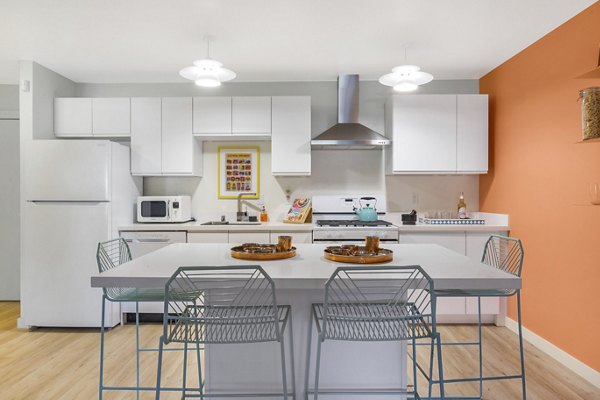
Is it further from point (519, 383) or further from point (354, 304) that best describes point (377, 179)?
point (354, 304)

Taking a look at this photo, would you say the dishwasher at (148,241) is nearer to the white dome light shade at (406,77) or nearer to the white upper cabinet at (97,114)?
the white upper cabinet at (97,114)

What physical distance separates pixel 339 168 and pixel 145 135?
6.72 ft

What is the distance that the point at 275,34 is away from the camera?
3.16m

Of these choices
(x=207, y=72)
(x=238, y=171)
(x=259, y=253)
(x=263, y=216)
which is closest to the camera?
(x=259, y=253)

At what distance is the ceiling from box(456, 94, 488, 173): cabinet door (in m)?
0.36

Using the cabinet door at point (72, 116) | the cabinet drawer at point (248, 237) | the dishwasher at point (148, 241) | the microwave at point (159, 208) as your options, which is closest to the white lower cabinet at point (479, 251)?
the cabinet drawer at point (248, 237)

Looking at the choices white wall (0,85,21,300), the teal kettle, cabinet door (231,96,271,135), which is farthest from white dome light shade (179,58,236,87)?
white wall (0,85,21,300)

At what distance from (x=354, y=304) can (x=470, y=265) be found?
0.64 meters

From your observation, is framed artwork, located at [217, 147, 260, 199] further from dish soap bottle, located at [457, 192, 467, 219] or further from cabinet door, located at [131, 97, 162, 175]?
dish soap bottle, located at [457, 192, 467, 219]

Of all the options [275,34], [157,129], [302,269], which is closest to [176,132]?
[157,129]

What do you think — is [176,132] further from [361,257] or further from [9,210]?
[361,257]

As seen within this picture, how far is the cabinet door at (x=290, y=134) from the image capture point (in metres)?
4.02

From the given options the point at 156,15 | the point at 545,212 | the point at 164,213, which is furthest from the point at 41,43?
the point at 545,212

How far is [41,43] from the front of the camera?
3.35 metres
